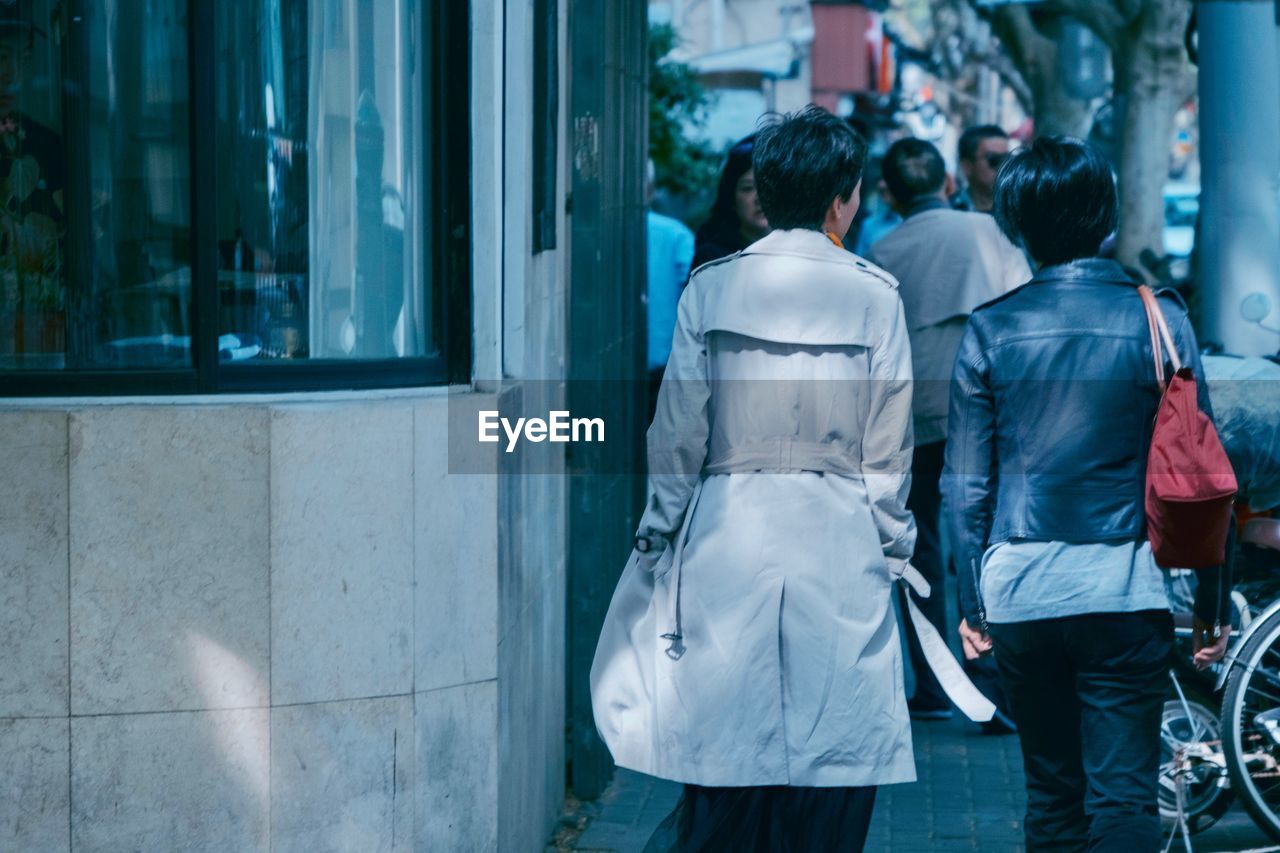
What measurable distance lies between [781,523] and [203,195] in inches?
56.0

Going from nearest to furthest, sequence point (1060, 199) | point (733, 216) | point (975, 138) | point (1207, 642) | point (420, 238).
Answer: point (1060, 199), point (1207, 642), point (420, 238), point (733, 216), point (975, 138)

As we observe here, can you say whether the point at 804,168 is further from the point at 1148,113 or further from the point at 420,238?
the point at 1148,113

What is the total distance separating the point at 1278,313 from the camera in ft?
23.8

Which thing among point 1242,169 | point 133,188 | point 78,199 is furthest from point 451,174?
point 1242,169

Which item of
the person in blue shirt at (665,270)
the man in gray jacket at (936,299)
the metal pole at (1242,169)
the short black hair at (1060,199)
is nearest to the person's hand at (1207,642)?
the short black hair at (1060,199)

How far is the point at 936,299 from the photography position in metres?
7.00

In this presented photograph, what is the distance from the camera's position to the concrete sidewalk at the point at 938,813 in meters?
5.76

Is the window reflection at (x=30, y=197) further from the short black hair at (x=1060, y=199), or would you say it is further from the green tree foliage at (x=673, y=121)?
the green tree foliage at (x=673, y=121)

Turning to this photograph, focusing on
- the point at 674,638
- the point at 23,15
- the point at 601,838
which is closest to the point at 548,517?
the point at 601,838

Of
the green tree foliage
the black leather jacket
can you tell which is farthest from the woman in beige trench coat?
the green tree foliage

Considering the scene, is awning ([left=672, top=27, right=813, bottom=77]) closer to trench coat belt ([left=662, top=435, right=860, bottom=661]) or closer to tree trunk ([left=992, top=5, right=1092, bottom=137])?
tree trunk ([left=992, top=5, right=1092, bottom=137])

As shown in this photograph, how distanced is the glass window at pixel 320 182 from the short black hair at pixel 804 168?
0.91 meters

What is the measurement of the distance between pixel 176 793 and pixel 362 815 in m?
0.42

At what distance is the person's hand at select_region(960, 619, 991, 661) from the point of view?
441cm
